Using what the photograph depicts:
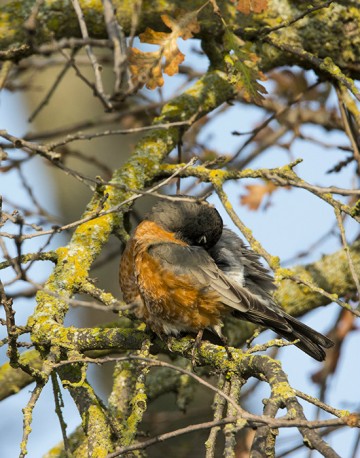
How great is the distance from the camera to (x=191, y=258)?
4082mm

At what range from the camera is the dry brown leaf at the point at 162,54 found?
158 inches

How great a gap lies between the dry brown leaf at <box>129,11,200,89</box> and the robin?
0.68m

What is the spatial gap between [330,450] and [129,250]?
2219 millimetres

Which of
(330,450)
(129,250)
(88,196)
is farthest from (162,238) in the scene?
(88,196)

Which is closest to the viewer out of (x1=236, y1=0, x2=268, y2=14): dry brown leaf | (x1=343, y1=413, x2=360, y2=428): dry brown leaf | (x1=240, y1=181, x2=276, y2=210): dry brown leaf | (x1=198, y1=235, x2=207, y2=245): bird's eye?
(x1=343, y1=413, x2=360, y2=428): dry brown leaf

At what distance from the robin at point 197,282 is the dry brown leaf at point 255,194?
1.70m

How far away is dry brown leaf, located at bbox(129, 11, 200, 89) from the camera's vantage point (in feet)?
13.2

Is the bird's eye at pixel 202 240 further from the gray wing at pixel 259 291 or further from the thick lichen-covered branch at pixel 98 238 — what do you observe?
the thick lichen-covered branch at pixel 98 238

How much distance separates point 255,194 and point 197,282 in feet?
8.11

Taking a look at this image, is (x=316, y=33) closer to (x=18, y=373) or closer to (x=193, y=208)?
(x=193, y=208)

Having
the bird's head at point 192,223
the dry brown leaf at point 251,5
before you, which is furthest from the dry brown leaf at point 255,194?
the dry brown leaf at point 251,5

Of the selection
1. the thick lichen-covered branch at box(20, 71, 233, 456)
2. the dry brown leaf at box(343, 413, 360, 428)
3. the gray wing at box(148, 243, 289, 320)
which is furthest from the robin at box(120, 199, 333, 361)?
the dry brown leaf at box(343, 413, 360, 428)

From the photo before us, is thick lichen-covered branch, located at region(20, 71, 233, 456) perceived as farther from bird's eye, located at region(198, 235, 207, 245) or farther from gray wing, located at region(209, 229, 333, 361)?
gray wing, located at region(209, 229, 333, 361)

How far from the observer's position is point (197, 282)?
3957mm
